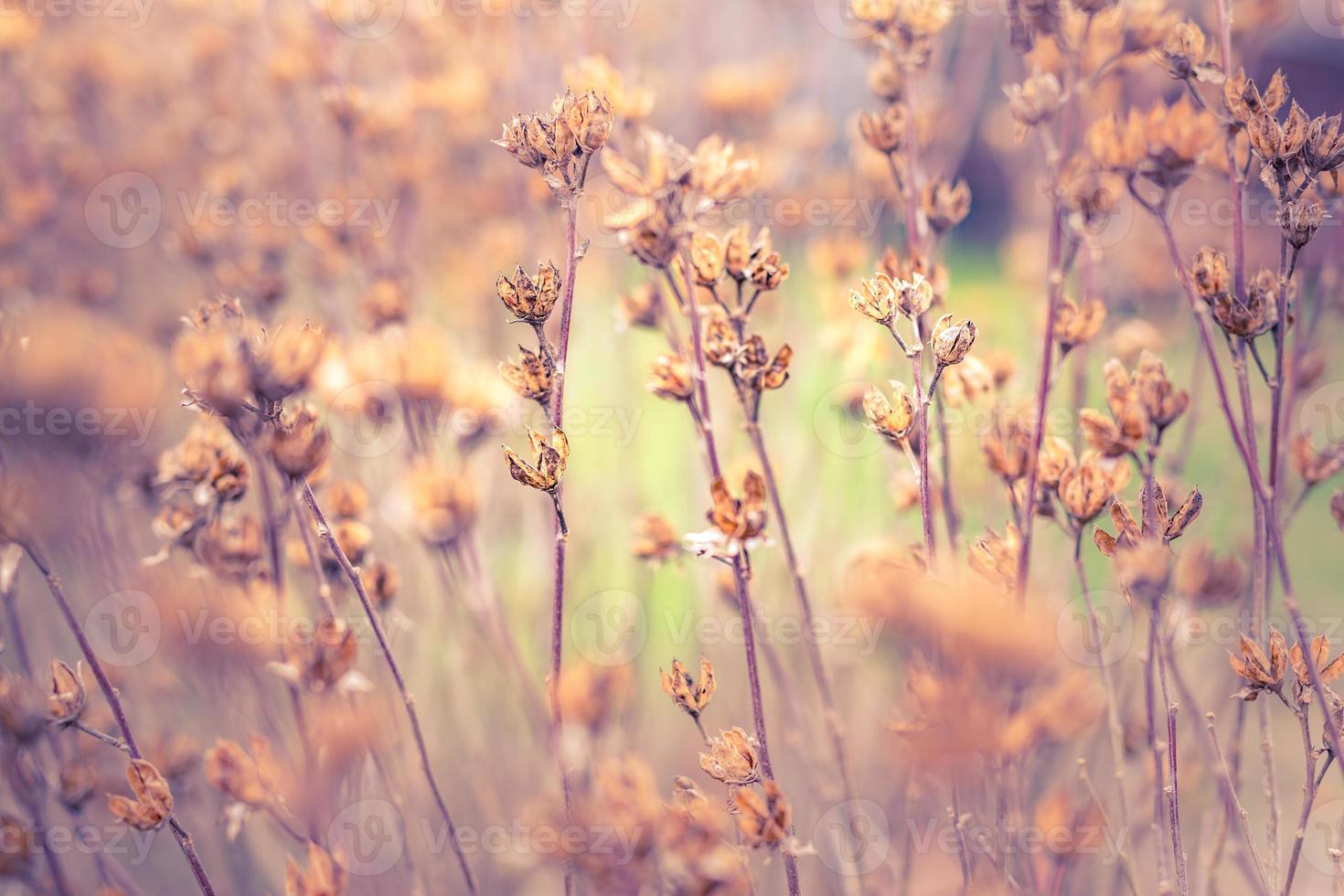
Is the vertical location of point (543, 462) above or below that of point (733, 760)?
above

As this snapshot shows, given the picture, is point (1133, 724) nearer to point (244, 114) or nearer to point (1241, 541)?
point (1241, 541)

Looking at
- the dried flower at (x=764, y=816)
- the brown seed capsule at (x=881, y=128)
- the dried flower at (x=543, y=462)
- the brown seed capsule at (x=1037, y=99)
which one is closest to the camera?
the dried flower at (x=764, y=816)

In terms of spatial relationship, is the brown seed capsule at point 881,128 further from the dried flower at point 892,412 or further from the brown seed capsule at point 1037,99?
the dried flower at point 892,412

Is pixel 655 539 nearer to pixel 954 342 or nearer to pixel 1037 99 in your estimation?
pixel 954 342

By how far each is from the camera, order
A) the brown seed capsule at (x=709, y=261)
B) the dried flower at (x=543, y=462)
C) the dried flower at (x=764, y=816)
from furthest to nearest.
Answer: the brown seed capsule at (x=709, y=261)
the dried flower at (x=543, y=462)
the dried flower at (x=764, y=816)

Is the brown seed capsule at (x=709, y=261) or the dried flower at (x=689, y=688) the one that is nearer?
the dried flower at (x=689, y=688)

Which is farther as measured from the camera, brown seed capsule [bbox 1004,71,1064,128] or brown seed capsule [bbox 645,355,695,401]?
brown seed capsule [bbox 1004,71,1064,128]

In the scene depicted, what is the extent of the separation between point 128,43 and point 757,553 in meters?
2.75

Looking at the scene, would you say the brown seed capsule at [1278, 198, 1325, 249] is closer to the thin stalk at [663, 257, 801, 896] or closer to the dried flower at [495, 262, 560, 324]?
the thin stalk at [663, 257, 801, 896]

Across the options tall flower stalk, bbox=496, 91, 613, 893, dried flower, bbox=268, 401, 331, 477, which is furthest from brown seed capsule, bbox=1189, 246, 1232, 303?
dried flower, bbox=268, 401, 331, 477

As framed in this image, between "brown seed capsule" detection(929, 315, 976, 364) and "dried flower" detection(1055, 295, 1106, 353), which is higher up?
"dried flower" detection(1055, 295, 1106, 353)

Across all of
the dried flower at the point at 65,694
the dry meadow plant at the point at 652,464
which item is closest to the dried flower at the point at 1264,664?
the dry meadow plant at the point at 652,464

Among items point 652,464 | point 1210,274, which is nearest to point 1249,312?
point 1210,274

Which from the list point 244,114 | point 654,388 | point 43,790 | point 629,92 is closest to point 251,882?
point 43,790
